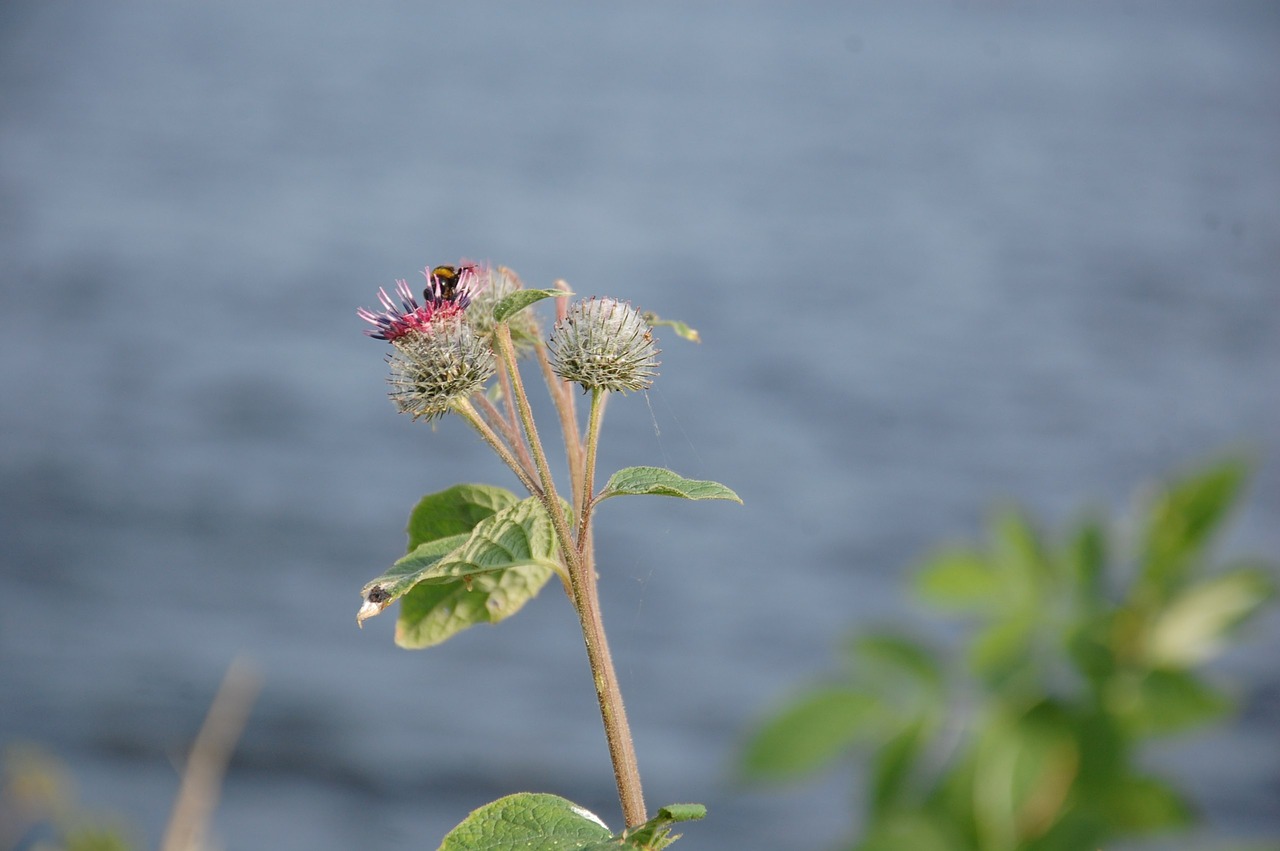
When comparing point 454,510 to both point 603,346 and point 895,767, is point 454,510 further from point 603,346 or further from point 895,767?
point 895,767

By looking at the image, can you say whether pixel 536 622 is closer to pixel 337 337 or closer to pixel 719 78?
pixel 337 337

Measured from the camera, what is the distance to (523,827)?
3.68 ft

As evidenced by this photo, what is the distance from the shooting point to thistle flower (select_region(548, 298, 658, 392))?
164 cm

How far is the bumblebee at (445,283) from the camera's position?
162 centimetres

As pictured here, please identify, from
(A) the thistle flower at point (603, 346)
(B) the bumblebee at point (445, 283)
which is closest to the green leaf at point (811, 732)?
(A) the thistle flower at point (603, 346)

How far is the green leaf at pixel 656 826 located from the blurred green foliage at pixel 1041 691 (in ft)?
1.79

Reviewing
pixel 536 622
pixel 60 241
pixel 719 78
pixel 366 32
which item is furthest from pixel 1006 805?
pixel 366 32

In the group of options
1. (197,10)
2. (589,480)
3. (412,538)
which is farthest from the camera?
(197,10)

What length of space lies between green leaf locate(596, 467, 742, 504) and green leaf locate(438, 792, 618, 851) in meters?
0.30

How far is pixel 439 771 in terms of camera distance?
8273 mm

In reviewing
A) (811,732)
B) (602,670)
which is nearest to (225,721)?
(602,670)

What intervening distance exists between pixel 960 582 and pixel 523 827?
Result: 2.49ft

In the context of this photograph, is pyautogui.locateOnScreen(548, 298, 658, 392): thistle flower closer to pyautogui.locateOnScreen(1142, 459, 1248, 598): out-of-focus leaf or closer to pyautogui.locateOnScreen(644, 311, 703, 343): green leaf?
pyautogui.locateOnScreen(644, 311, 703, 343): green leaf

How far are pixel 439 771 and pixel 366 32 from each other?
2549 centimetres
